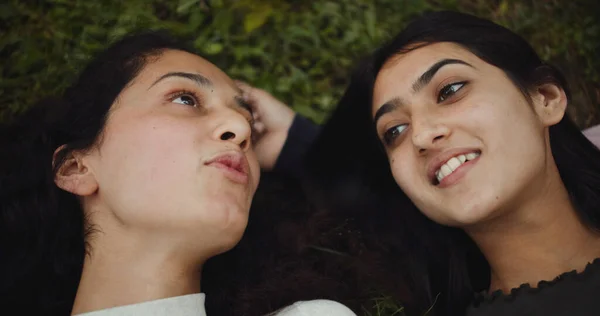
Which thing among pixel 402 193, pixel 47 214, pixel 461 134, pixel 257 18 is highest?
pixel 461 134

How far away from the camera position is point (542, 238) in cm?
235

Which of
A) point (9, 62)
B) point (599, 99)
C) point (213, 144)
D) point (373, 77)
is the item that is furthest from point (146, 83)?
point (599, 99)

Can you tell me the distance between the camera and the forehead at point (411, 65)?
2326 mm

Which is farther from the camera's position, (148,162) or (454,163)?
(454,163)

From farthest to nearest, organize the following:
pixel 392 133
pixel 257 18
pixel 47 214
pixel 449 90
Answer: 1. pixel 257 18
2. pixel 392 133
3. pixel 47 214
4. pixel 449 90

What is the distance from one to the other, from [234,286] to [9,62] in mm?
1800

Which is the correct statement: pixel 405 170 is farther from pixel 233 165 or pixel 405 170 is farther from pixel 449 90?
pixel 233 165

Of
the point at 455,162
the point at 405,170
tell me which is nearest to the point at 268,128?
the point at 405,170

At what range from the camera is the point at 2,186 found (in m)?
2.44

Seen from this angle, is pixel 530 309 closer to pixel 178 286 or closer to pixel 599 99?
pixel 178 286

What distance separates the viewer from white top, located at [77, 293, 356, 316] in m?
2.06

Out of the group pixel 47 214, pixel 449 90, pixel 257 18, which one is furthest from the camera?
pixel 257 18

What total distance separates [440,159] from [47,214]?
1.60m

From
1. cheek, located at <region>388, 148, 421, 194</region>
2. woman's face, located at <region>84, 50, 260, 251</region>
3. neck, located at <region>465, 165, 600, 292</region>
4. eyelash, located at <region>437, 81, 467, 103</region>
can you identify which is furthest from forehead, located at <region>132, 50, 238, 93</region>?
neck, located at <region>465, 165, 600, 292</region>
